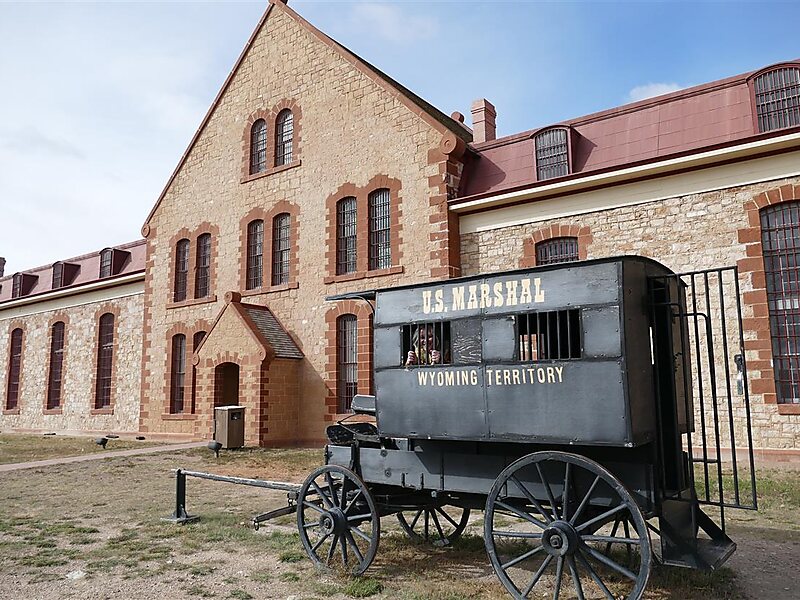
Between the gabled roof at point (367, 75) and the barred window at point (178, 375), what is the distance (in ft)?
15.0

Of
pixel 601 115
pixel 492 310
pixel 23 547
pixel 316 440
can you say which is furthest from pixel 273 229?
pixel 492 310

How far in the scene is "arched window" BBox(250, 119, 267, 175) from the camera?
2077 centimetres

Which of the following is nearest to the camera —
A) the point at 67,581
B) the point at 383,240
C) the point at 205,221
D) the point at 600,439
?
the point at 600,439

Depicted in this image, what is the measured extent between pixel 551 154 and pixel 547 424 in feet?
38.8

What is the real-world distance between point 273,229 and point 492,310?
1505 centimetres

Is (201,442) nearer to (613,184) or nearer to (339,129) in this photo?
(339,129)

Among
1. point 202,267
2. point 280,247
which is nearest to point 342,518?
point 280,247

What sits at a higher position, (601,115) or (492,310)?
(601,115)

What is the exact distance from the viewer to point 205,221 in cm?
2172

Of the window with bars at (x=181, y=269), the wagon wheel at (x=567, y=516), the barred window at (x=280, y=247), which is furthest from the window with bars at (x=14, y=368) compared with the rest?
the wagon wheel at (x=567, y=516)

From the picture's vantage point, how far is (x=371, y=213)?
698 inches

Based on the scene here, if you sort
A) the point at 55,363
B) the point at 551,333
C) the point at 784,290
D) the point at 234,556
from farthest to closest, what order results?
1. the point at 55,363
2. the point at 784,290
3. the point at 234,556
4. the point at 551,333

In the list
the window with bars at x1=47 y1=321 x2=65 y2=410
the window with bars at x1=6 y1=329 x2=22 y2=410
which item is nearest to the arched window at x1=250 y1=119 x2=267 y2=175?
the window with bars at x1=47 y1=321 x2=65 y2=410

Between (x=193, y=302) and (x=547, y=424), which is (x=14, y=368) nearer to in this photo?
(x=193, y=302)
